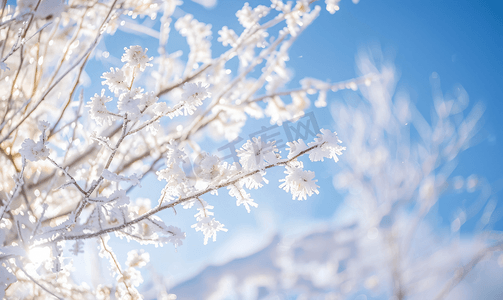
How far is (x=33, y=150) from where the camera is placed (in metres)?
0.60

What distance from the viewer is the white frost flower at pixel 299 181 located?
604 mm

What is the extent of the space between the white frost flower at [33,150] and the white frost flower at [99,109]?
139 mm

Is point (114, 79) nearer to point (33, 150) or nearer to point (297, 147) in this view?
point (33, 150)

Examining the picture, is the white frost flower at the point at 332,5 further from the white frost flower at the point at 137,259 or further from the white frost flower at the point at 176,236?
the white frost flower at the point at 137,259

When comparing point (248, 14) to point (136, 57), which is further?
point (248, 14)

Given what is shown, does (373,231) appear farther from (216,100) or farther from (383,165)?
(216,100)

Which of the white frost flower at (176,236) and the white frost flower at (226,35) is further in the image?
the white frost flower at (226,35)

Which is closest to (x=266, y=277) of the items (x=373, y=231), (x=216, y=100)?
(x=373, y=231)

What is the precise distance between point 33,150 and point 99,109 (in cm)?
18

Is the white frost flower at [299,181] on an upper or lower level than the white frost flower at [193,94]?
lower

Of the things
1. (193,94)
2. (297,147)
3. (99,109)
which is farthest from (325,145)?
(99,109)

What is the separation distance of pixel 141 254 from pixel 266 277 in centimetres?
725

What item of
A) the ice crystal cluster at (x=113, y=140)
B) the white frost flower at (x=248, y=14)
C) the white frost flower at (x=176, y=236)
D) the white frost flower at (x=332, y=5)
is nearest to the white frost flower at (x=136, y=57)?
the ice crystal cluster at (x=113, y=140)

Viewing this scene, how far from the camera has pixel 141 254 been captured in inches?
46.1
